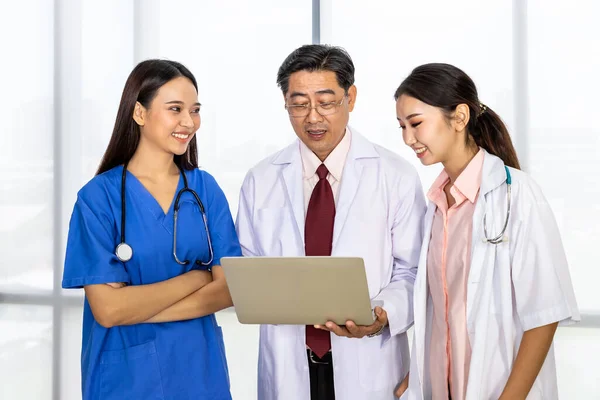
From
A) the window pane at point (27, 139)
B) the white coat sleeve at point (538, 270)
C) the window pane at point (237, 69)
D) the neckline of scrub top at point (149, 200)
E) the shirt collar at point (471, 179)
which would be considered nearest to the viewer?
the white coat sleeve at point (538, 270)

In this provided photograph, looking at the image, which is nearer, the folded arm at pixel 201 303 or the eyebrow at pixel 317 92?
the folded arm at pixel 201 303

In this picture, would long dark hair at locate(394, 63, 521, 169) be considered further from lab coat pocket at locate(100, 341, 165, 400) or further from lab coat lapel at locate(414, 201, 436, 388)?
lab coat pocket at locate(100, 341, 165, 400)

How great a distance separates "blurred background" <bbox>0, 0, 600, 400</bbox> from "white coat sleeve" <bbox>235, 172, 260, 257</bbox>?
1410 millimetres

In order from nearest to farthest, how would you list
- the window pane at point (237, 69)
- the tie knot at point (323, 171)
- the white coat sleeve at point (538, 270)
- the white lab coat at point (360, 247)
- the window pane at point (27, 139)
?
the white coat sleeve at point (538, 270)
the white lab coat at point (360, 247)
the tie knot at point (323, 171)
the window pane at point (237, 69)
the window pane at point (27, 139)

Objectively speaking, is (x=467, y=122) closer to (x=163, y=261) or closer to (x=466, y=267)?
(x=466, y=267)

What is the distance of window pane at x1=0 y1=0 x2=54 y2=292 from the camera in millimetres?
3709

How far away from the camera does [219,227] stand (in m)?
1.88

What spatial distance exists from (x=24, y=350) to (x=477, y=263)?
302 centimetres

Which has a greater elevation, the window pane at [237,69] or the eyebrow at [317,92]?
the window pane at [237,69]

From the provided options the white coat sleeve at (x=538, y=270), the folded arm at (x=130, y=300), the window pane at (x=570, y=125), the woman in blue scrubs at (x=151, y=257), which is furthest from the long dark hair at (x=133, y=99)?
the window pane at (x=570, y=125)

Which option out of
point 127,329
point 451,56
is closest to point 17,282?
point 127,329

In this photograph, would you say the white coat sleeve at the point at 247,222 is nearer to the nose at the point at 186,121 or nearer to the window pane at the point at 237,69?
the nose at the point at 186,121

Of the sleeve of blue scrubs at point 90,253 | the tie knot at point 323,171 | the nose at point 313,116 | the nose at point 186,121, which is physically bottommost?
the sleeve of blue scrubs at point 90,253

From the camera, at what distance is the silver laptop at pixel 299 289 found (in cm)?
153
